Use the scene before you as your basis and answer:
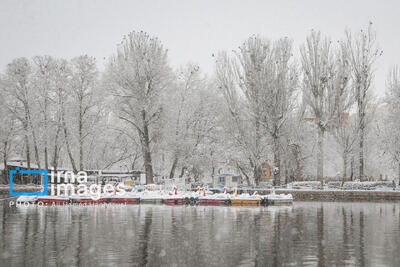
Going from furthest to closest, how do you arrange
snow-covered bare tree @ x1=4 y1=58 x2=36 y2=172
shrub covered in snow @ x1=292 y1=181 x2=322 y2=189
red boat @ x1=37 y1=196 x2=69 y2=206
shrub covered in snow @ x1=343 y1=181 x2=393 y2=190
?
snow-covered bare tree @ x1=4 y1=58 x2=36 y2=172
shrub covered in snow @ x1=292 y1=181 x2=322 y2=189
shrub covered in snow @ x1=343 y1=181 x2=393 y2=190
red boat @ x1=37 y1=196 x2=69 y2=206

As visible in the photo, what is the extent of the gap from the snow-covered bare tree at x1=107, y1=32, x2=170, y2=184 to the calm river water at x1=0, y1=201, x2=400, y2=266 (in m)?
22.5

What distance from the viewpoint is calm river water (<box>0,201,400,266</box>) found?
13.8 m

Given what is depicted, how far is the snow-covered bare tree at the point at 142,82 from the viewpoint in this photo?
48.1m

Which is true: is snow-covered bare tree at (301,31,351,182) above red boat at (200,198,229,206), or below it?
above

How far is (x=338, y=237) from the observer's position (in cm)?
1847

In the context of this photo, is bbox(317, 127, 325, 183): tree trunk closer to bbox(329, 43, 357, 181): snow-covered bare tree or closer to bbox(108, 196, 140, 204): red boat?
bbox(329, 43, 357, 181): snow-covered bare tree

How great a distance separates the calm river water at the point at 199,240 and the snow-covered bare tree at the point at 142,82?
73.9 feet

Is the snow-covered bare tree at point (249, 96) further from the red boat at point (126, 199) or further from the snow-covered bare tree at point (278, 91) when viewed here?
the red boat at point (126, 199)

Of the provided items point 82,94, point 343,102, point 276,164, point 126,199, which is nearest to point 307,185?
point 276,164

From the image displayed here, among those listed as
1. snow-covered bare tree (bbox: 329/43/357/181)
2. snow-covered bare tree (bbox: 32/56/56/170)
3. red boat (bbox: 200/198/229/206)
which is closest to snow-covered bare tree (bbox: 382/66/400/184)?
snow-covered bare tree (bbox: 329/43/357/181)

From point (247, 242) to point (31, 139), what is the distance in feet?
136

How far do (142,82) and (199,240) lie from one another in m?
32.7

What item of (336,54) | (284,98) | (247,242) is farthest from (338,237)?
(336,54)

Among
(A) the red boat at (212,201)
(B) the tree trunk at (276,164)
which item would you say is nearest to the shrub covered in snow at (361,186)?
(B) the tree trunk at (276,164)
